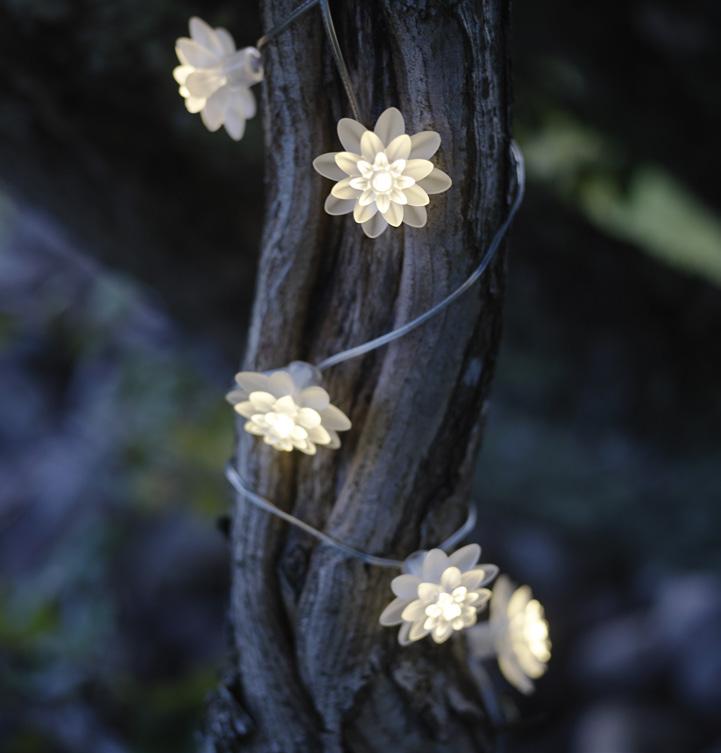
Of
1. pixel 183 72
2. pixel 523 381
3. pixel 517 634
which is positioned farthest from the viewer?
pixel 523 381

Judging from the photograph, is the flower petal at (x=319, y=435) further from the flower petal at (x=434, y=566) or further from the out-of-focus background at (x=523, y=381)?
the out-of-focus background at (x=523, y=381)

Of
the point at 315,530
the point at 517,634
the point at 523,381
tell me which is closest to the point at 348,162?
the point at 315,530

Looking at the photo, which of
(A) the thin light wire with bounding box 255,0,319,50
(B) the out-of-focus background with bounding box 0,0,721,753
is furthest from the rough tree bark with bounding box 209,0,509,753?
(B) the out-of-focus background with bounding box 0,0,721,753

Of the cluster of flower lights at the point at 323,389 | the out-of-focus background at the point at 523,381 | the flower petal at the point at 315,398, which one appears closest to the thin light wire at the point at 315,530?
the cluster of flower lights at the point at 323,389

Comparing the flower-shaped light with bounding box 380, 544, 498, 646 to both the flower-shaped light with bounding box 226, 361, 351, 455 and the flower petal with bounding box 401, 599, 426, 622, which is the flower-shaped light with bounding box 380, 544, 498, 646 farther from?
the flower-shaped light with bounding box 226, 361, 351, 455

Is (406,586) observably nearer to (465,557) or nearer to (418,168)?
(465,557)
